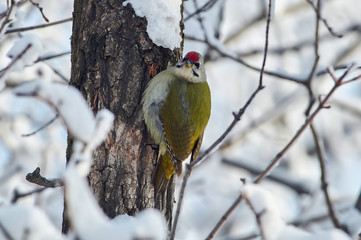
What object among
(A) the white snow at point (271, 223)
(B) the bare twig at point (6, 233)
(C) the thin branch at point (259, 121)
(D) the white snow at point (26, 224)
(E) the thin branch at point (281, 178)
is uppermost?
(C) the thin branch at point (259, 121)

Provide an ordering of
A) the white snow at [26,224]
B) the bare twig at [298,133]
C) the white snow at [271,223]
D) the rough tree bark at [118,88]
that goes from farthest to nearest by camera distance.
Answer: the rough tree bark at [118,88] < the bare twig at [298,133] < the white snow at [271,223] < the white snow at [26,224]

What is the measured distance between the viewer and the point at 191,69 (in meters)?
3.55

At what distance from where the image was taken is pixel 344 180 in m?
12.3

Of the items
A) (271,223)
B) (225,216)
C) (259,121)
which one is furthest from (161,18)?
(259,121)

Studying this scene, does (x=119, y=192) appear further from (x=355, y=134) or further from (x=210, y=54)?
(x=355, y=134)

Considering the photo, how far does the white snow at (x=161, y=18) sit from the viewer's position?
2.82m

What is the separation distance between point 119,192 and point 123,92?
580 mm

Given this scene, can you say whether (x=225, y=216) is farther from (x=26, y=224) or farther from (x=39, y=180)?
(x=39, y=180)

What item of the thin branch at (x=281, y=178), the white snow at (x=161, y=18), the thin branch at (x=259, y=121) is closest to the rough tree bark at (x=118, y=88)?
the white snow at (x=161, y=18)

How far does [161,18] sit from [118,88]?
1.81ft

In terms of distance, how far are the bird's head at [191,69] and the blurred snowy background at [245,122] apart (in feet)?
1.71

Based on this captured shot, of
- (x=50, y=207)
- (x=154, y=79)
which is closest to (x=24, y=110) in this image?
(x=50, y=207)

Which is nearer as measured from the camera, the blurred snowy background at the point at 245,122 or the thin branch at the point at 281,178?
the blurred snowy background at the point at 245,122

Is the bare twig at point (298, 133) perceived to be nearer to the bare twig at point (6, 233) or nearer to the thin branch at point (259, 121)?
the bare twig at point (6, 233)
